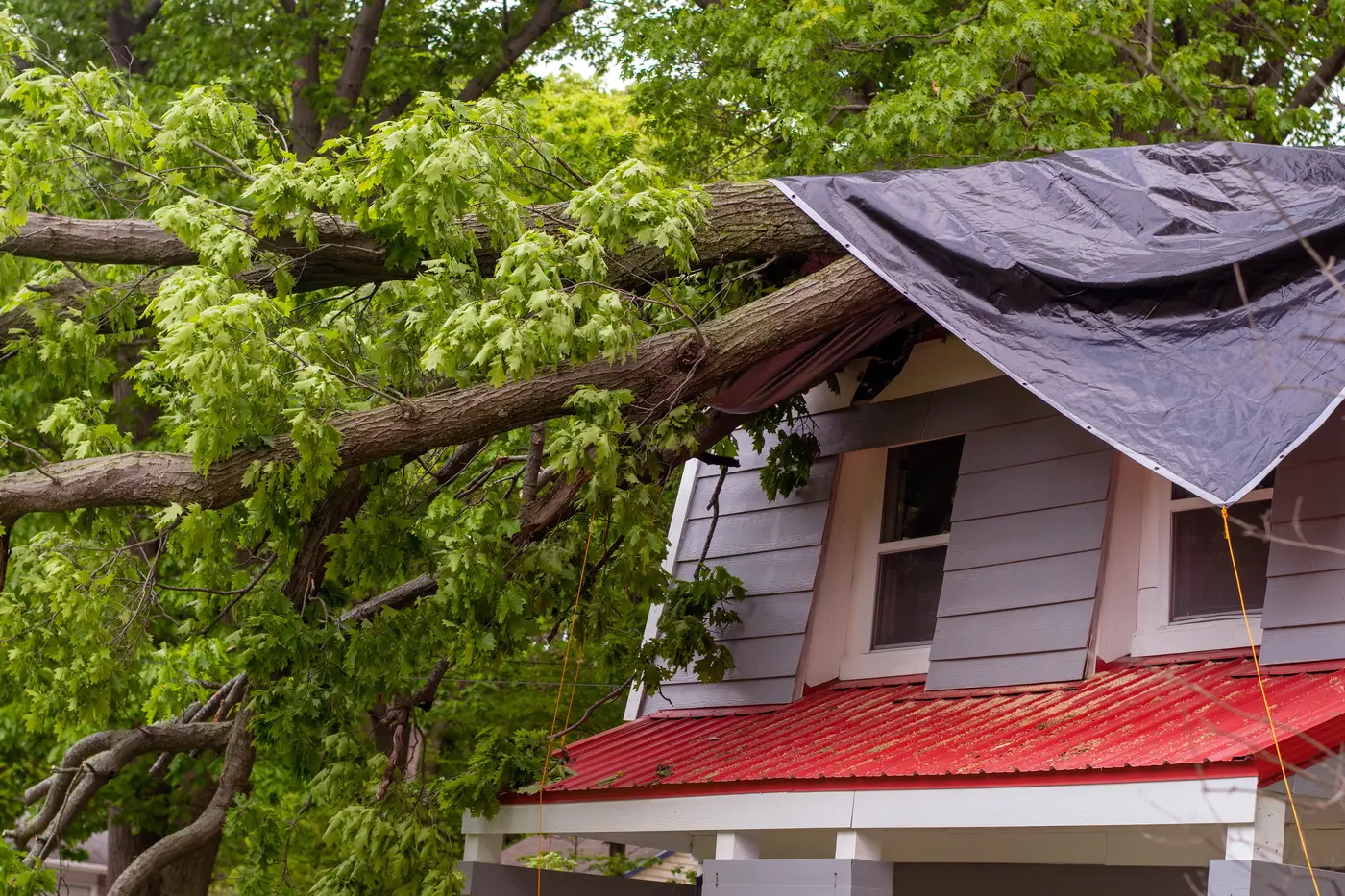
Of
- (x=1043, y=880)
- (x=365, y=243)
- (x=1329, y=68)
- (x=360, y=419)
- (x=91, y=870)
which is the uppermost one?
(x=1329, y=68)

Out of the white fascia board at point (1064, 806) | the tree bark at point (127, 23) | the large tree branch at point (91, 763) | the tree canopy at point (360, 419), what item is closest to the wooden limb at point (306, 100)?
the tree bark at point (127, 23)

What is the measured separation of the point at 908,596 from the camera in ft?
26.2

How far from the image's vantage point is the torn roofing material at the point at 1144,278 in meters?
5.52

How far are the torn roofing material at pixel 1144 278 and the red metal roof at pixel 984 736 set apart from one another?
0.89 meters

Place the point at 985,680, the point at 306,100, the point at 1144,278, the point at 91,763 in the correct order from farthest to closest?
the point at 306,100 → the point at 91,763 → the point at 985,680 → the point at 1144,278

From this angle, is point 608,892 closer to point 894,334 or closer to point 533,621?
point 533,621

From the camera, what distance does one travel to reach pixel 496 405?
659 cm

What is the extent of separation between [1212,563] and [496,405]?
11.0 feet

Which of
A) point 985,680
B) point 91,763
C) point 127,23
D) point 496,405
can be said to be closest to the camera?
point 496,405

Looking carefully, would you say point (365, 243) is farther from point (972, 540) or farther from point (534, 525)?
point (972, 540)

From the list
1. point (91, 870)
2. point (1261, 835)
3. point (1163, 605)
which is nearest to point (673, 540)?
point (1163, 605)

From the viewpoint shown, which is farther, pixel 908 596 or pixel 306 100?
pixel 306 100

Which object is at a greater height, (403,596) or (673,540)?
(673,540)

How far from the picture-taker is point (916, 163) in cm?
1220
